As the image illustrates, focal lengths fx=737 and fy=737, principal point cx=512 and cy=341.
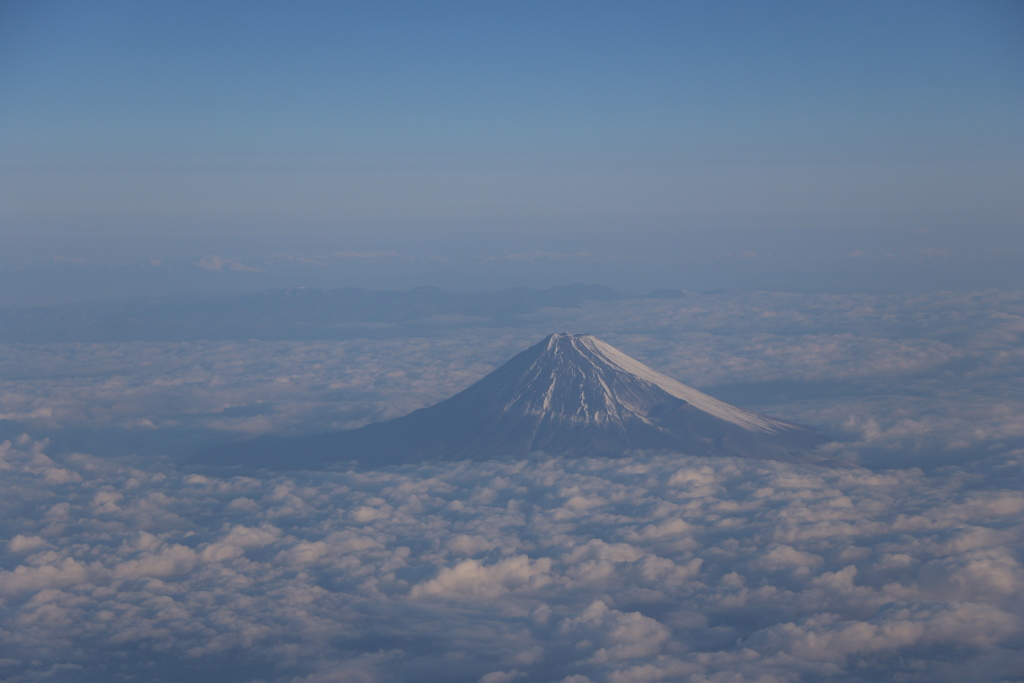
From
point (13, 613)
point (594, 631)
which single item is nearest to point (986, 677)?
point (594, 631)

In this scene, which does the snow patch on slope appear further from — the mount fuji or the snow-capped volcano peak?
the mount fuji

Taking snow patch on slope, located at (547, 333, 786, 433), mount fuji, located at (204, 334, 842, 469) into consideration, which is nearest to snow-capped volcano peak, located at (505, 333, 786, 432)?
snow patch on slope, located at (547, 333, 786, 433)

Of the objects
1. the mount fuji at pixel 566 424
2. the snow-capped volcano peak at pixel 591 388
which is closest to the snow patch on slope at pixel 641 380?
the snow-capped volcano peak at pixel 591 388

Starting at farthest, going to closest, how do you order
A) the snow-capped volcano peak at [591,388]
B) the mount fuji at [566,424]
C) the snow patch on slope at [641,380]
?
the snow patch on slope at [641,380] → the snow-capped volcano peak at [591,388] → the mount fuji at [566,424]

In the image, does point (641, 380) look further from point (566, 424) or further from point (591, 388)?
point (566, 424)

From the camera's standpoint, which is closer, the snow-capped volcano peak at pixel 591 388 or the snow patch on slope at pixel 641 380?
the snow-capped volcano peak at pixel 591 388

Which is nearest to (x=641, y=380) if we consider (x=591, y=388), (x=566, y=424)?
(x=591, y=388)

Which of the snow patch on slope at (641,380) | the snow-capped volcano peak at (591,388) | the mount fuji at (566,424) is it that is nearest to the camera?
the mount fuji at (566,424)

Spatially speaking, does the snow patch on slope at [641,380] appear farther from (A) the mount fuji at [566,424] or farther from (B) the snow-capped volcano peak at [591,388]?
(A) the mount fuji at [566,424]

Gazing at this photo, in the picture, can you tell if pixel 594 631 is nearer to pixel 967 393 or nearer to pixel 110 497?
pixel 110 497
